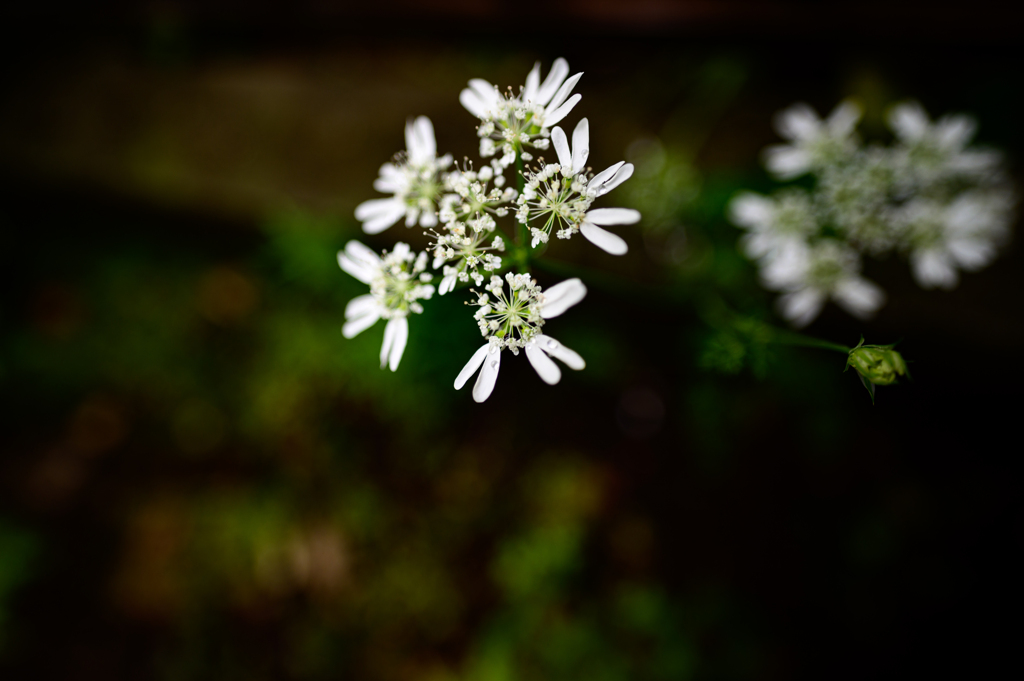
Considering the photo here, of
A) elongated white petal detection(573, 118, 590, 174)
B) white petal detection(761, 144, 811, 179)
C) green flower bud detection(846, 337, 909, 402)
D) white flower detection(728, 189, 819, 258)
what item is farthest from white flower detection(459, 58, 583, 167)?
white petal detection(761, 144, 811, 179)

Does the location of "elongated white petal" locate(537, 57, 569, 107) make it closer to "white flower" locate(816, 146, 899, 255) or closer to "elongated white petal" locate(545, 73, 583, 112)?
"elongated white petal" locate(545, 73, 583, 112)

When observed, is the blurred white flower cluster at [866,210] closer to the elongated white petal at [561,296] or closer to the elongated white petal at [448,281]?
the elongated white petal at [561,296]

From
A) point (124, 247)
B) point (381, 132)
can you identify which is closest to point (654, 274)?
point (381, 132)

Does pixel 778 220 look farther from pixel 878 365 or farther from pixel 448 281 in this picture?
pixel 448 281

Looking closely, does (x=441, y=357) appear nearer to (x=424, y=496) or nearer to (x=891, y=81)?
(x=424, y=496)

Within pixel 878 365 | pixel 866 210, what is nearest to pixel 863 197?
pixel 866 210

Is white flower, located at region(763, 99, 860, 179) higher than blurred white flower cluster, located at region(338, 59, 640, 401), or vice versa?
white flower, located at region(763, 99, 860, 179)
